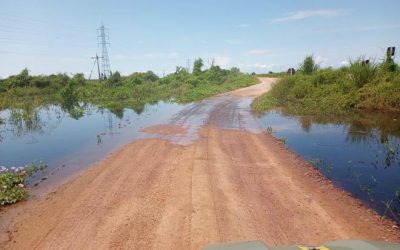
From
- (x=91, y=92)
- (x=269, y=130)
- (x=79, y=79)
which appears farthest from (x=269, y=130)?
(x=79, y=79)

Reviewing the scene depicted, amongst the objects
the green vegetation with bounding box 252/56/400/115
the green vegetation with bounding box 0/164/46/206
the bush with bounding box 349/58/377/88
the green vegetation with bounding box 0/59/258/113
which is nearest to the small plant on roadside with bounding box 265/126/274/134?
the green vegetation with bounding box 252/56/400/115

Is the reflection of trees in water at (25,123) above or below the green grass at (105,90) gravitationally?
below

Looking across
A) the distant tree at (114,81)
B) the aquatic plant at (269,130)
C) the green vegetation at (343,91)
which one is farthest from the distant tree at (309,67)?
the distant tree at (114,81)

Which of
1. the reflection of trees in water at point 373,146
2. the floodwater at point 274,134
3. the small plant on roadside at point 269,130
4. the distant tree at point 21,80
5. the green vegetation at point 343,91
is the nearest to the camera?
the reflection of trees in water at point 373,146

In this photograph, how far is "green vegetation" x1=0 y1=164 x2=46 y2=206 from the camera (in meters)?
7.73

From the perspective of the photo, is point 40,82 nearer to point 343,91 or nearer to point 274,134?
point 343,91

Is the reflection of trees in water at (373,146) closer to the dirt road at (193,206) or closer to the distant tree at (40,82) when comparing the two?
the dirt road at (193,206)

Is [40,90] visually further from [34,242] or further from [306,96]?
[34,242]

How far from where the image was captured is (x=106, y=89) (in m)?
39.7

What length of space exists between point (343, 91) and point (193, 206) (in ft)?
61.0

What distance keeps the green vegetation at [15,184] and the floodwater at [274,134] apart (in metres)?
0.39

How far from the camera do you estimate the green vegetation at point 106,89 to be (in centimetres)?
3266

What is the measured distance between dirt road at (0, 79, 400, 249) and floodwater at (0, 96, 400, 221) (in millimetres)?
837

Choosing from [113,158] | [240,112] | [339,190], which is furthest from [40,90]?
[339,190]
